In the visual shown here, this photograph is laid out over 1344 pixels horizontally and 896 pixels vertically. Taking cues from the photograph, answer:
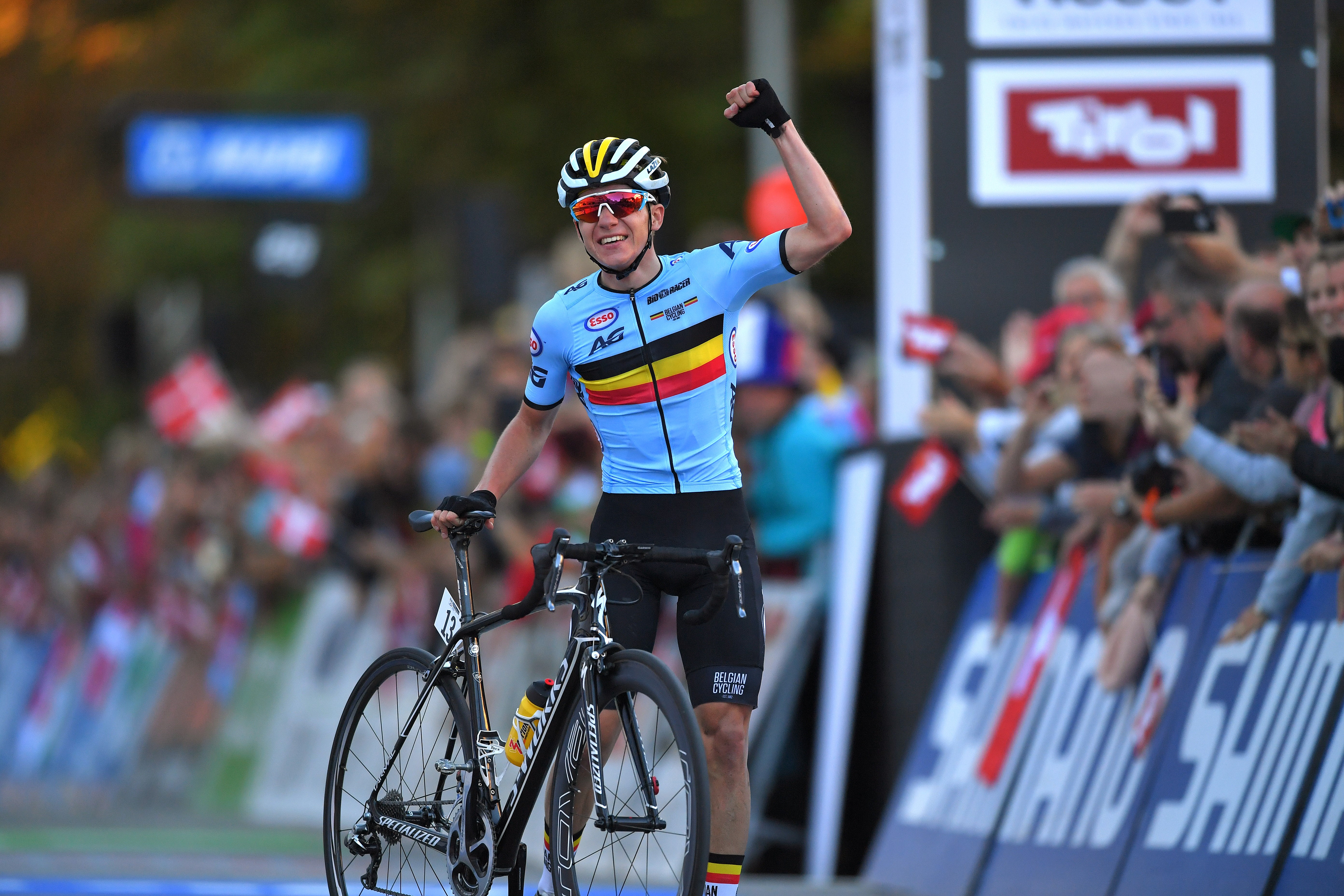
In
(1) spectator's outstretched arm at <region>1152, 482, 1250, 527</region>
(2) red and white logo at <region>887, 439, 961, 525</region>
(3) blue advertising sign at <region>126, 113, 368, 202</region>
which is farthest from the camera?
(3) blue advertising sign at <region>126, 113, 368, 202</region>

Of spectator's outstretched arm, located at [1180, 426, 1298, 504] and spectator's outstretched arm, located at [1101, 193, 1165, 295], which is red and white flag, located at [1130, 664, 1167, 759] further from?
spectator's outstretched arm, located at [1101, 193, 1165, 295]

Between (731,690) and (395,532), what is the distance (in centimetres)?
982

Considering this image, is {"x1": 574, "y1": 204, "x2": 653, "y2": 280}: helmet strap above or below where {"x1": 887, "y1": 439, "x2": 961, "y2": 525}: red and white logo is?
above

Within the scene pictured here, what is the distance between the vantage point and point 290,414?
19812 mm

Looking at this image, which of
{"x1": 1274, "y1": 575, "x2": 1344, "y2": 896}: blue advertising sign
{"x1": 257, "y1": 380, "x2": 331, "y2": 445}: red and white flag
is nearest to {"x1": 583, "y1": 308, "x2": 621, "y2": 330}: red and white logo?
{"x1": 1274, "y1": 575, "x2": 1344, "y2": 896}: blue advertising sign

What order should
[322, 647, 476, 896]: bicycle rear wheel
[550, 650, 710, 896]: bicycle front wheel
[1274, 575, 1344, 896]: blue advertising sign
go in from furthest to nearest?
[322, 647, 476, 896]: bicycle rear wheel, [1274, 575, 1344, 896]: blue advertising sign, [550, 650, 710, 896]: bicycle front wheel

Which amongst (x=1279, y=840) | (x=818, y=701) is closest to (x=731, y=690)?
(x=1279, y=840)

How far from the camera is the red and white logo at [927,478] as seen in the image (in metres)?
11.0

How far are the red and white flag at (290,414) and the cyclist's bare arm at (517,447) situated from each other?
39.6ft

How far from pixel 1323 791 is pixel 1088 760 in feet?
6.13

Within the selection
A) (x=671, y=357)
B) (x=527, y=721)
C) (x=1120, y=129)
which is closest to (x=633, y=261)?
(x=671, y=357)

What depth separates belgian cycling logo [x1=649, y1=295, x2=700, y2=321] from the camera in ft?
23.8

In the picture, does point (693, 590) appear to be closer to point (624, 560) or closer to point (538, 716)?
point (624, 560)

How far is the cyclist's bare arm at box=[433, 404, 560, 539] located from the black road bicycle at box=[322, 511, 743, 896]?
19 cm
